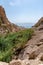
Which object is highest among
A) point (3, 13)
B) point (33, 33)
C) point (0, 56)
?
point (3, 13)

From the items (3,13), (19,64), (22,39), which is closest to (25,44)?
(22,39)

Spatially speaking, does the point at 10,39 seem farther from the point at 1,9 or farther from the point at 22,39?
the point at 1,9

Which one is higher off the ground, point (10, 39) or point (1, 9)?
point (1, 9)

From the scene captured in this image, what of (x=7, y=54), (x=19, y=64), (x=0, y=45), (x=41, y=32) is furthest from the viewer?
(x=41, y=32)

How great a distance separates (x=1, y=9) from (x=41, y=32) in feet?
109

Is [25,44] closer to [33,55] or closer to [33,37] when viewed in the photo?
[33,37]

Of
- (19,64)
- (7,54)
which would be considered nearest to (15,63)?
(19,64)

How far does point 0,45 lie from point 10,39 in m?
0.97

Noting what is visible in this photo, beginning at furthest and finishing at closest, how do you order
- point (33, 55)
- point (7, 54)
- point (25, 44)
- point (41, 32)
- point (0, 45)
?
1. point (41, 32)
2. point (0, 45)
3. point (25, 44)
4. point (7, 54)
5. point (33, 55)

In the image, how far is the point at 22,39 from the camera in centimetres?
1258

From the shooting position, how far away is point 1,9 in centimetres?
4594

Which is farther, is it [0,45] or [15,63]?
[0,45]

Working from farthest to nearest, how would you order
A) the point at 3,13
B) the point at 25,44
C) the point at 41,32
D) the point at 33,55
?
the point at 3,13 → the point at 41,32 → the point at 25,44 → the point at 33,55

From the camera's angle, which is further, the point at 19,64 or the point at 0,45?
the point at 0,45
